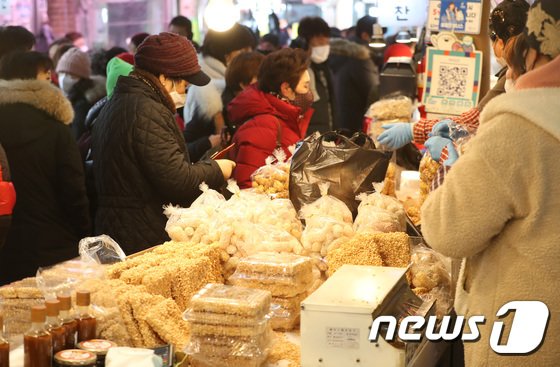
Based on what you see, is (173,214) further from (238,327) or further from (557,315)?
(557,315)

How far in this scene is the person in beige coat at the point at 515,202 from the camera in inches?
98.9

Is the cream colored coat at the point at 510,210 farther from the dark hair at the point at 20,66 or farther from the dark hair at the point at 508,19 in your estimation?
the dark hair at the point at 20,66

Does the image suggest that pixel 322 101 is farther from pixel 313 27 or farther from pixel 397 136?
pixel 397 136

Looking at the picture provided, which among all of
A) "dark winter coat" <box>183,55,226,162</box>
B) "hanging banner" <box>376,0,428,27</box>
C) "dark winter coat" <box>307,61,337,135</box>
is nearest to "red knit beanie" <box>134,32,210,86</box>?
"dark winter coat" <box>183,55,226,162</box>

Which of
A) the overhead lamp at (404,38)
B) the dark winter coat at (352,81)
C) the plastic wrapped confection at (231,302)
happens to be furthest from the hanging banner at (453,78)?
the dark winter coat at (352,81)

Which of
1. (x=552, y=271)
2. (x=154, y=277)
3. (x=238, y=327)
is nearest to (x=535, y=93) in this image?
(x=552, y=271)

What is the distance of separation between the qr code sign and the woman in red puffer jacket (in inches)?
37.4

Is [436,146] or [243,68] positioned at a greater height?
[436,146]

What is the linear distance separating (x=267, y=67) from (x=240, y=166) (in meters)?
0.78

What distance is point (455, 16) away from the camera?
5.85 m

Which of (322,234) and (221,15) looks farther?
(221,15)

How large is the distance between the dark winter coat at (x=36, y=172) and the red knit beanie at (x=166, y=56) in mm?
913

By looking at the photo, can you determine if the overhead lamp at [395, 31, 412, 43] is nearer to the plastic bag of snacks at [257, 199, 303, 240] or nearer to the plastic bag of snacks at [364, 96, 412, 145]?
the plastic bag of snacks at [364, 96, 412, 145]

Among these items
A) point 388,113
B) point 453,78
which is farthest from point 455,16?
point 388,113
